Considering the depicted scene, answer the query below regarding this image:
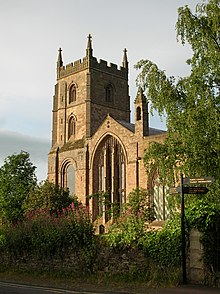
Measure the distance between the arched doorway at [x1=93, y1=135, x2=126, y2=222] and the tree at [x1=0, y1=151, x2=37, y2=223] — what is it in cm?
647

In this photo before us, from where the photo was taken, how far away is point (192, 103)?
1388 cm

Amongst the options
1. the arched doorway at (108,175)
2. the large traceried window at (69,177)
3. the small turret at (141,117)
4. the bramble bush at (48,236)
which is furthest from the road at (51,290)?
the large traceried window at (69,177)

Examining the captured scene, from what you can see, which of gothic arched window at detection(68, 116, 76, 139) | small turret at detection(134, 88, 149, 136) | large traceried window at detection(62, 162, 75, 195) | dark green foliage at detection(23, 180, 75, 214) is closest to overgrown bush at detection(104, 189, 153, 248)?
dark green foliage at detection(23, 180, 75, 214)

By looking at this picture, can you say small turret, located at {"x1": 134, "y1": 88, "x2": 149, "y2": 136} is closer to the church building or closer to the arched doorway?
the church building

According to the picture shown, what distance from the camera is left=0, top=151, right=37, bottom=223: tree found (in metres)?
39.0

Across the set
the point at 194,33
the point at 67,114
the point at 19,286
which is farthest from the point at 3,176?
the point at 194,33

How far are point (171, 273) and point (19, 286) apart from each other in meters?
5.42

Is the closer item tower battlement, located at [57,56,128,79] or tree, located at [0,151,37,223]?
tree, located at [0,151,37,223]

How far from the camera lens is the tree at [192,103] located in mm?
13203

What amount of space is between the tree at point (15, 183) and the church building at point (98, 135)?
2.55 m

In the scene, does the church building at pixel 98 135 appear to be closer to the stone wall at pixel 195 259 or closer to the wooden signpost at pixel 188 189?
the stone wall at pixel 195 259

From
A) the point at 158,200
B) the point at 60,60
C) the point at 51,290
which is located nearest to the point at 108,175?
the point at 158,200

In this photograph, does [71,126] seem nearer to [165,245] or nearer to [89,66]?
[89,66]

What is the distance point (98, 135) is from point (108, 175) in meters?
4.06
